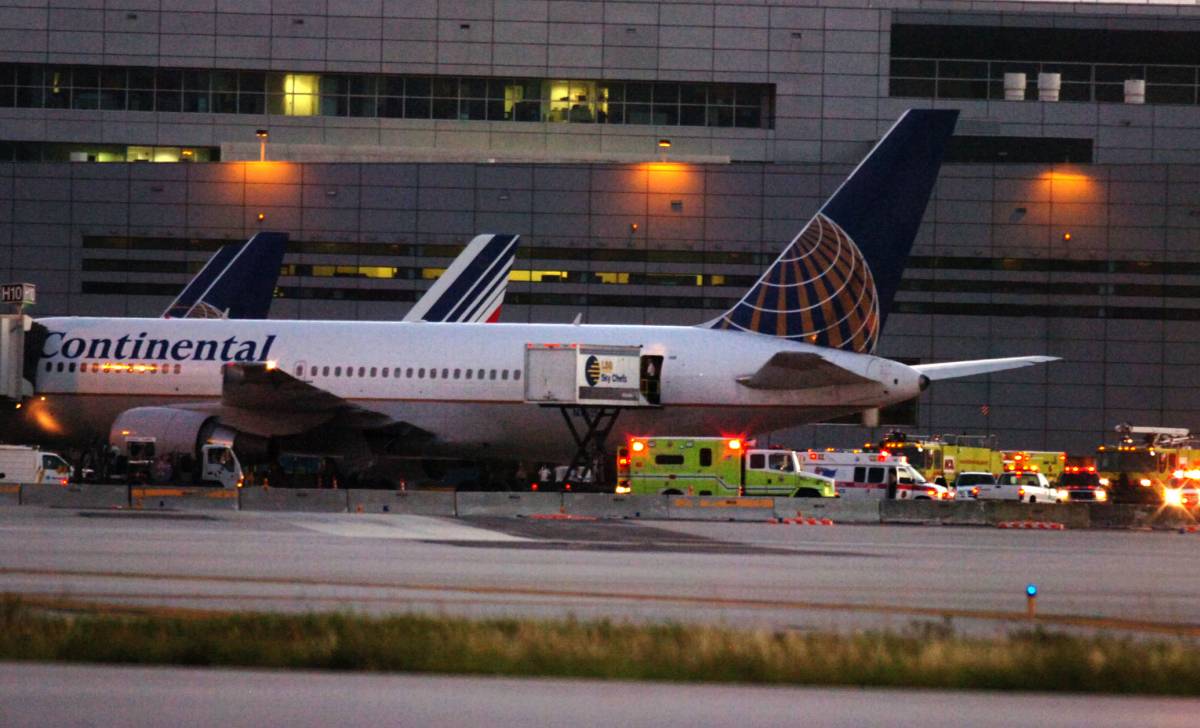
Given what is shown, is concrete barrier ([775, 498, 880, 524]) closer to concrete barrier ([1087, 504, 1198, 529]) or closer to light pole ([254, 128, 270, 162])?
concrete barrier ([1087, 504, 1198, 529])

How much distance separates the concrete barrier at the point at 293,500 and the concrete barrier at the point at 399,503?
0.32m

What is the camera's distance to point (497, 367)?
4341 centimetres

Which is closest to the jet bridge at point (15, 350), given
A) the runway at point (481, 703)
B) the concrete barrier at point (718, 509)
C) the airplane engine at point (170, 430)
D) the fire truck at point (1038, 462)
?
the airplane engine at point (170, 430)

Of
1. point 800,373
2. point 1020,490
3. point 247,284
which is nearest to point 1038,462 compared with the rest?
point 1020,490

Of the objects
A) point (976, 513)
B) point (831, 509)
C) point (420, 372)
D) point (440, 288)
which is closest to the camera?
point (831, 509)

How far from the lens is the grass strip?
1285 cm

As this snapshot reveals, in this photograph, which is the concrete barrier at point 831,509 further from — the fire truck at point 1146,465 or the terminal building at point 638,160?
the terminal building at point 638,160

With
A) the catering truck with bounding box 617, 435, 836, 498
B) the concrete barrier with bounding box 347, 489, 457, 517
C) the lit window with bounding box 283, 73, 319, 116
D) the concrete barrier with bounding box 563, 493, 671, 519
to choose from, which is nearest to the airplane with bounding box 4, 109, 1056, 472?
the catering truck with bounding box 617, 435, 836, 498

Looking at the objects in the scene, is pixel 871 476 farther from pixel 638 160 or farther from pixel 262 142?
pixel 262 142

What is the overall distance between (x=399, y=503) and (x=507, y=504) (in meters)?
2.35

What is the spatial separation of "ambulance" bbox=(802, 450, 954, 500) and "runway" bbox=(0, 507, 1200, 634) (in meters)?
17.3

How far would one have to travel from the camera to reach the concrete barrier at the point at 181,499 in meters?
35.5

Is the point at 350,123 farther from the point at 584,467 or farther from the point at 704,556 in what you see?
the point at 704,556

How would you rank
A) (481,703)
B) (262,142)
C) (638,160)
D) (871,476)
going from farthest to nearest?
Result: (638,160), (262,142), (871,476), (481,703)
